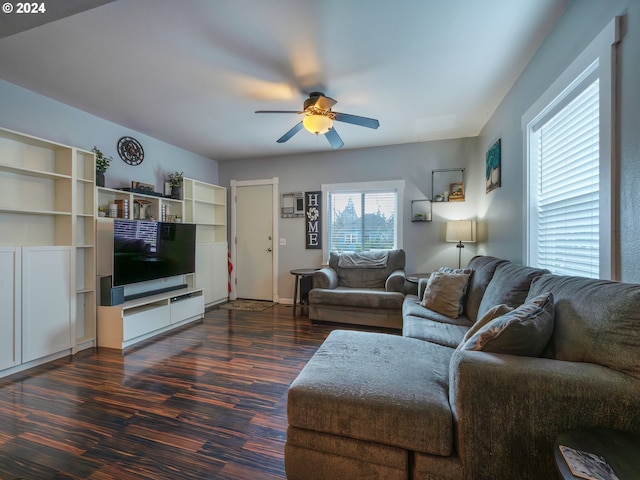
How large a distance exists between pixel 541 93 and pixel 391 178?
7.69ft

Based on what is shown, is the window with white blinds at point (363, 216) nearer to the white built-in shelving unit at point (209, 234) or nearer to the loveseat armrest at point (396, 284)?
the loveseat armrest at point (396, 284)

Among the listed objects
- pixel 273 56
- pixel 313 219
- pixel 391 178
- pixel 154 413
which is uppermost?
pixel 273 56

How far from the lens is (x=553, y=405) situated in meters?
0.95

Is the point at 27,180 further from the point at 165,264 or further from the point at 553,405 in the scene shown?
the point at 553,405

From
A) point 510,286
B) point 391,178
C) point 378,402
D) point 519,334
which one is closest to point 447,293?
point 510,286

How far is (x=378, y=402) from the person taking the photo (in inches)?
44.9

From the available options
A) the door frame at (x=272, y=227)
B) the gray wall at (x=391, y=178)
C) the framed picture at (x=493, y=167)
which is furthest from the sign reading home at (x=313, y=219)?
the framed picture at (x=493, y=167)

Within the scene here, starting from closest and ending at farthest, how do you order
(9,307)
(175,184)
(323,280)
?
(9,307) → (323,280) → (175,184)

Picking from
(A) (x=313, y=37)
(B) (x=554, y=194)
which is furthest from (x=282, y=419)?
(A) (x=313, y=37)

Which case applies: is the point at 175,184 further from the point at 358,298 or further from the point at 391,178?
the point at 391,178

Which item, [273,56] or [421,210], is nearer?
[273,56]

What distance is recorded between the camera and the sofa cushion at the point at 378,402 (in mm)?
1079

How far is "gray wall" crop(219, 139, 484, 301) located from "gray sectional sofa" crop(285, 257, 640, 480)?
2.79 meters

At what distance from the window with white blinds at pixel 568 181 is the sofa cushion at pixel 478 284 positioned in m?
0.32
